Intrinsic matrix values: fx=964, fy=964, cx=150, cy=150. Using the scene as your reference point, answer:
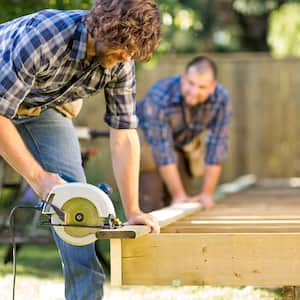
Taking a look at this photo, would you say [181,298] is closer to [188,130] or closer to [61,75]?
[188,130]

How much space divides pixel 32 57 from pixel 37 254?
5.03 meters

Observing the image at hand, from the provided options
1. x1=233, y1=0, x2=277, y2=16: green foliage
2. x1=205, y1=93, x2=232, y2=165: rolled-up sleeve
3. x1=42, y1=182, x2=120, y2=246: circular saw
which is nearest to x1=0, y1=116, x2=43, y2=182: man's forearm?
x1=42, y1=182, x2=120, y2=246: circular saw

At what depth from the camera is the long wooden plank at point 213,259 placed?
3832 millimetres

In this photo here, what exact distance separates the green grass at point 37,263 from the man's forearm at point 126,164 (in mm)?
2801

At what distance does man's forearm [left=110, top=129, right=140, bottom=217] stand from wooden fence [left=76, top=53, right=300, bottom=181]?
9053 millimetres

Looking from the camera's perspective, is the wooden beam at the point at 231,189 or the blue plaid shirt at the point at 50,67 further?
the wooden beam at the point at 231,189

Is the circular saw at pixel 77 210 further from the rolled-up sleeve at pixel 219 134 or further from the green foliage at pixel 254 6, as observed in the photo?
the green foliage at pixel 254 6

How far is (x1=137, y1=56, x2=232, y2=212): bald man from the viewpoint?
6.91 m

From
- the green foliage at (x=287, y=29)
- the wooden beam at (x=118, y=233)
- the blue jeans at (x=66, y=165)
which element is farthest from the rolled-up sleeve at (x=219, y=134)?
the green foliage at (x=287, y=29)

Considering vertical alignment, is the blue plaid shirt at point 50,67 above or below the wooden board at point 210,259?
above

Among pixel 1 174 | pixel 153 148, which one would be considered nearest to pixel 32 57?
pixel 153 148

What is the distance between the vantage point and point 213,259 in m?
3.88

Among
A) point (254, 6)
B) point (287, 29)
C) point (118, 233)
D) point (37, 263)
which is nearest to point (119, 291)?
point (37, 263)

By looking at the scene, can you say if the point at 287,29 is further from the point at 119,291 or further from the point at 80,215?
the point at 80,215
